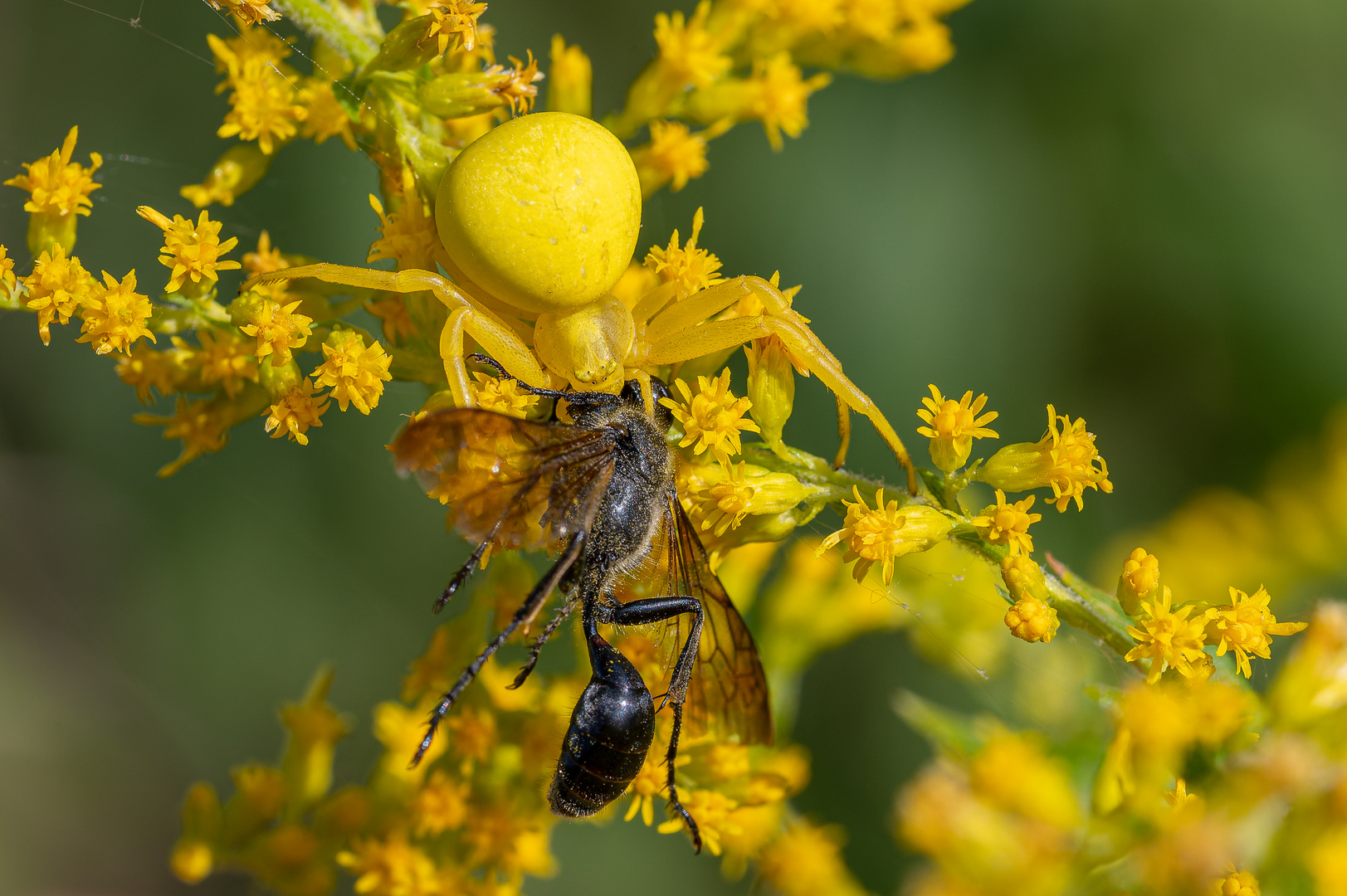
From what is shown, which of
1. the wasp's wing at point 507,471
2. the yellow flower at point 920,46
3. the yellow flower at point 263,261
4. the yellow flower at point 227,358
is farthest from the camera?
the yellow flower at point 920,46

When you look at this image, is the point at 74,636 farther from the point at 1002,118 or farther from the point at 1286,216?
the point at 1286,216

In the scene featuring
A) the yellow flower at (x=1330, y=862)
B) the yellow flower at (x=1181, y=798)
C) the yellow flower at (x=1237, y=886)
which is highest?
the yellow flower at (x=1181, y=798)

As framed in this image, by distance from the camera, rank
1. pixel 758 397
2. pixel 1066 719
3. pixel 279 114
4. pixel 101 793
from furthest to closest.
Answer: pixel 101 793
pixel 1066 719
pixel 279 114
pixel 758 397

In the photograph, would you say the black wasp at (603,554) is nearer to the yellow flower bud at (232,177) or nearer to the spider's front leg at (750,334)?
the spider's front leg at (750,334)

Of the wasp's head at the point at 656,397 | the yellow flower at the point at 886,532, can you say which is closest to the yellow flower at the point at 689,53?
the wasp's head at the point at 656,397

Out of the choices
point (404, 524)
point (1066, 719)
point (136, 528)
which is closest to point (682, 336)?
point (1066, 719)

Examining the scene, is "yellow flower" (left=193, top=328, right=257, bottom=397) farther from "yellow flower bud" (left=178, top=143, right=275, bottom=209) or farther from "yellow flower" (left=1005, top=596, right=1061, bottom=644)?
"yellow flower" (left=1005, top=596, right=1061, bottom=644)

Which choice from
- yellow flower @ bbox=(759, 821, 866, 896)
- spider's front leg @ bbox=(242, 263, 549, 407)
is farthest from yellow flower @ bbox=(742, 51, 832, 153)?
yellow flower @ bbox=(759, 821, 866, 896)
